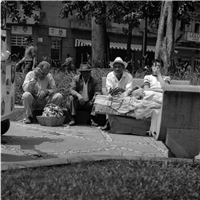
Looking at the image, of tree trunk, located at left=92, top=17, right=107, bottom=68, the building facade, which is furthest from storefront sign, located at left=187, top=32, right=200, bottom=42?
tree trunk, located at left=92, top=17, right=107, bottom=68

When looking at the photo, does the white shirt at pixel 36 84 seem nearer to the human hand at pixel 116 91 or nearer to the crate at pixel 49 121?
the crate at pixel 49 121

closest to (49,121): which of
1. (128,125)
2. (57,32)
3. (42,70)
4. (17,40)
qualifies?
(42,70)

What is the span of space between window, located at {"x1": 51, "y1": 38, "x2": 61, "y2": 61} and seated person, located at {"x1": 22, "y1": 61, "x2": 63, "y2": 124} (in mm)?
24482

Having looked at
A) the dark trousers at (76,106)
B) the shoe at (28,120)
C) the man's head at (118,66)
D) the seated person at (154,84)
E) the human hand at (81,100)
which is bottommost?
the shoe at (28,120)

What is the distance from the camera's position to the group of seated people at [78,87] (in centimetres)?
848

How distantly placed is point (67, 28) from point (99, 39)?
1718cm

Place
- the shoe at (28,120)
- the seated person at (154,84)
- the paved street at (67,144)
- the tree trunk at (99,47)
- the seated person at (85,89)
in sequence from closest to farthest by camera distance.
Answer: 1. the paved street at (67,144)
2. the seated person at (154,84)
3. the shoe at (28,120)
4. the seated person at (85,89)
5. the tree trunk at (99,47)

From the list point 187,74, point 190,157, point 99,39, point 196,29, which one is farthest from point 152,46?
point 190,157

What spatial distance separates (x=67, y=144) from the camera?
20.7 feet

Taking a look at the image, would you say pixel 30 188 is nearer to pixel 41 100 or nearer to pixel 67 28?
pixel 41 100

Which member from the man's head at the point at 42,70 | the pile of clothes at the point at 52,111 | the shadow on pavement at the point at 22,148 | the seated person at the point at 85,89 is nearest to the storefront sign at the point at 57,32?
the seated person at the point at 85,89

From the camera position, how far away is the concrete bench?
4785 mm

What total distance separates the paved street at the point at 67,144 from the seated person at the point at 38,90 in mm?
492

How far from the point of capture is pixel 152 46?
38656mm
